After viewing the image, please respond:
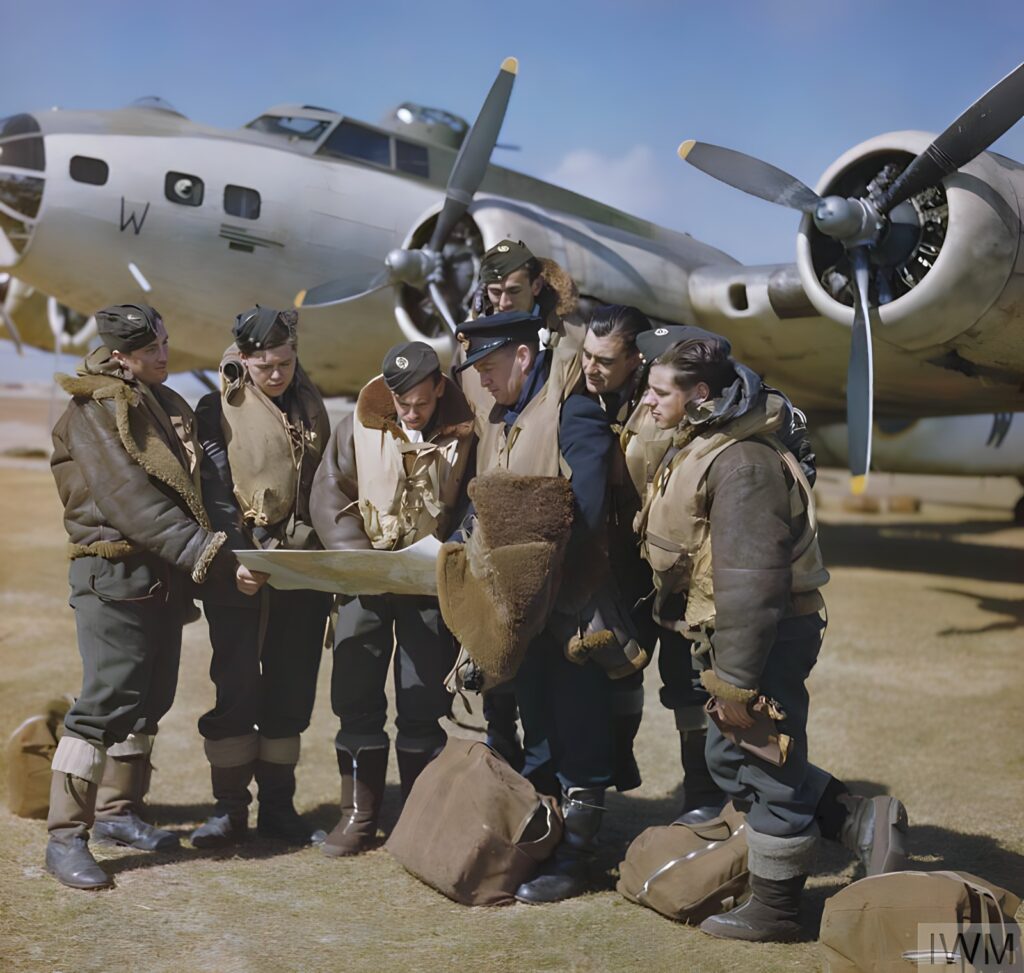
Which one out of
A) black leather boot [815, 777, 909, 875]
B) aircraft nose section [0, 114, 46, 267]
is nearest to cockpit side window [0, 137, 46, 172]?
aircraft nose section [0, 114, 46, 267]

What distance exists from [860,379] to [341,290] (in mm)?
4978

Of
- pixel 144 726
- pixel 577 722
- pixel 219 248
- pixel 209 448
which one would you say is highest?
pixel 219 248

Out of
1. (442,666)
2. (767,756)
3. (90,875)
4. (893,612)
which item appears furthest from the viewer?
(893,612)

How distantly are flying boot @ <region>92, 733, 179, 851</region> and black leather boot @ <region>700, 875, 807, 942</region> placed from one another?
224cm

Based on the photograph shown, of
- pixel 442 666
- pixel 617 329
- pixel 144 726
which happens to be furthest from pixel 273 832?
pixel 617 329

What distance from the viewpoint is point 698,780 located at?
13.8ft

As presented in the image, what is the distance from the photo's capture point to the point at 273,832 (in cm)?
443

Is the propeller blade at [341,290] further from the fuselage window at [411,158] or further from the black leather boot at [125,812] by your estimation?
the black leather boot at [125,812]

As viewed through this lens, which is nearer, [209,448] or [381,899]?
[381,899]

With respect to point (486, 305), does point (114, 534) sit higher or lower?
lower

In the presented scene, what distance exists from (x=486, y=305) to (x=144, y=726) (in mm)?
2249

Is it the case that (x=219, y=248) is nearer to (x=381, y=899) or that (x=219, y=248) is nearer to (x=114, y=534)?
(x=114, y=534)

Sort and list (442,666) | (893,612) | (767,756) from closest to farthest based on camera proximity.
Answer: (767,756)
(442,666)
(893,612)

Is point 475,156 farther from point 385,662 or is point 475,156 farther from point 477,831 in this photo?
point 477,831
